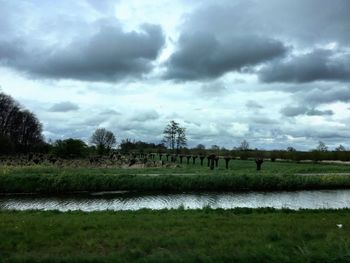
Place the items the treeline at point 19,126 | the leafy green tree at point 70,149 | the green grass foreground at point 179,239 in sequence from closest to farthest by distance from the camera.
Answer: the green grass foreground at point 179,239 → the leafy green tree at point 70,149 → the treeline at point 19,126

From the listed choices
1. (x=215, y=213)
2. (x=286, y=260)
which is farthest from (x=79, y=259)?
(x=215, y=213)

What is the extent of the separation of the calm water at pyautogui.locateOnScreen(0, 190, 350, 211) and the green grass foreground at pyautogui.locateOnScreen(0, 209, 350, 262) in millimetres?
8508

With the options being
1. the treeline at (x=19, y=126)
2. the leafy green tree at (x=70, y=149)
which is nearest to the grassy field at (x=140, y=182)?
the leafy green tree at (x=70, y=149)

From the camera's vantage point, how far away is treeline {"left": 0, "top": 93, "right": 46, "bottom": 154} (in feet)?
250

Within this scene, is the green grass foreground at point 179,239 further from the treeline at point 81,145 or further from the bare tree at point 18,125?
the bare tree at point 18,125

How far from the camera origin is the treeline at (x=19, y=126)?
76.2 meters

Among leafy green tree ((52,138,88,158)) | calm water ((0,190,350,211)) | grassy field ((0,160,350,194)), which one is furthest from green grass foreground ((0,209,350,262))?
leafy green tree ((52,138,88,158))

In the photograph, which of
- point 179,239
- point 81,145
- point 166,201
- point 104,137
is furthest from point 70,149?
point 179,239

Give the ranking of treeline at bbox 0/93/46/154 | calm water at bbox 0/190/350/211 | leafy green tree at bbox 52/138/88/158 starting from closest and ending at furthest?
calm water at bbox 0/190/350/211 → leafy green tree at bbox 52/138/88/158 → treeline at bbox 0/93/46/154

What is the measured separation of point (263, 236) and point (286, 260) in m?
2.16

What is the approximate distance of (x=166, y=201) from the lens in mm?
22000

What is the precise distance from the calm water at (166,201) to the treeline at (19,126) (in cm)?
5022

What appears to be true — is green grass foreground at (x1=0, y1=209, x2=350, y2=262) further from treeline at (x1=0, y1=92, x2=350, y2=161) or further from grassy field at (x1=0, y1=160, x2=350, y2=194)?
treeline at (x1=0, y1=92, x2=350, y2=161)

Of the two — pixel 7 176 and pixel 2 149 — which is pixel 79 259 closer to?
pixel 7 176
